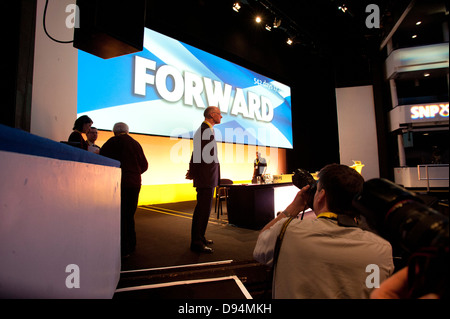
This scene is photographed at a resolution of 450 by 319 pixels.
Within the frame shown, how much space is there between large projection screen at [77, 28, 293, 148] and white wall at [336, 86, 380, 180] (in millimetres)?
3983

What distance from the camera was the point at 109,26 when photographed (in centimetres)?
142

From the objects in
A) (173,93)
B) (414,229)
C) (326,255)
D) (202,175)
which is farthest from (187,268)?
(173,93)

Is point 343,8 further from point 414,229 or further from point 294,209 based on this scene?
point 414,229

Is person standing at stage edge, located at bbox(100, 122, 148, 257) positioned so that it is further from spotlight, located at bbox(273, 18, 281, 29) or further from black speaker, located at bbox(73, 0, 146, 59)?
spotlight, located at bbox(273, 18, 281, 29)

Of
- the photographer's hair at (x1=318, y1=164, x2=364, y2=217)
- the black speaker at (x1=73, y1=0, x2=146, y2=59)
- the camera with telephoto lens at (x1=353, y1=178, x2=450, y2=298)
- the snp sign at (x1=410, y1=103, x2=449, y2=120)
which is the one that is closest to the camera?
the camera with telephoto lens at (x1=353, y1=178, x2=450, y2=298)

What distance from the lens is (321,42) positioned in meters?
7.15

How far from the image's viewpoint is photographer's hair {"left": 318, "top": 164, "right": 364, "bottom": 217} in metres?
0.75

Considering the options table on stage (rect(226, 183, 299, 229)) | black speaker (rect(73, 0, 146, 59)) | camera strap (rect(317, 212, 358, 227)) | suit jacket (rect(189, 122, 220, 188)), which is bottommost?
table on stage (rect(226, 183, 299, 229))

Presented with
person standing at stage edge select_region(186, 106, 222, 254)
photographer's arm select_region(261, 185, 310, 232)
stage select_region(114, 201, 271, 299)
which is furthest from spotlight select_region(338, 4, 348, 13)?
photographer's arm select_region(261, 185, 310, 232)

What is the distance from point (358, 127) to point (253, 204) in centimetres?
783

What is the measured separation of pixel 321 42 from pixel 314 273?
813 cm

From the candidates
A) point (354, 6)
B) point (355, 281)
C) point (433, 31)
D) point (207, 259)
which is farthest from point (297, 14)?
point (355, 281)
